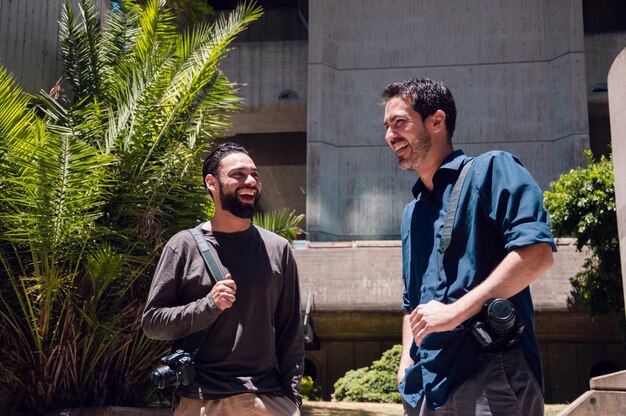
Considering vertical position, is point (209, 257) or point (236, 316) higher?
point (209, 257)

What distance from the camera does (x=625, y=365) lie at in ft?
61.3

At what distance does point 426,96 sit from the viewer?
2367 mm

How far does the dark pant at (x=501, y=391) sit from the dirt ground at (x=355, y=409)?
1084cm

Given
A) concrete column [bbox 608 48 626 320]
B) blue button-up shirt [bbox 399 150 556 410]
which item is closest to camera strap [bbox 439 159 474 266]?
blue button-up shirt [bbox 399 150 556 410]

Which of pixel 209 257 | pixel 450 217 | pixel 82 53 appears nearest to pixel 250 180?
pixel 209 257

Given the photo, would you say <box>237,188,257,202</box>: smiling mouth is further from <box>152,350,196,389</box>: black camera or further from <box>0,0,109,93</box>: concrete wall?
<box>0,0,109,93</box>: concrete wall

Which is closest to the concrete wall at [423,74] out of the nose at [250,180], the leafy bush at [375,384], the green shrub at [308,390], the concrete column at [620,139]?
the green shrub at [308,390]

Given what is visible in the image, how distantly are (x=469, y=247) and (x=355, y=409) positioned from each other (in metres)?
12.0

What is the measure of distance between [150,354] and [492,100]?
700 inches

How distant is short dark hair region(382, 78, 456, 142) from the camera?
7.75ft

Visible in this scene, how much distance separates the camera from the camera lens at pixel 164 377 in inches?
106

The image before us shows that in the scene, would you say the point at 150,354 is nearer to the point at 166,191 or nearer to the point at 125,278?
the point at 125,278

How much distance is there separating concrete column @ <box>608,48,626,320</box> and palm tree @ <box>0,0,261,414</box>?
18.4 feet

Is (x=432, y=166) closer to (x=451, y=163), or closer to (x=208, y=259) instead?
(x=451, y=163)
